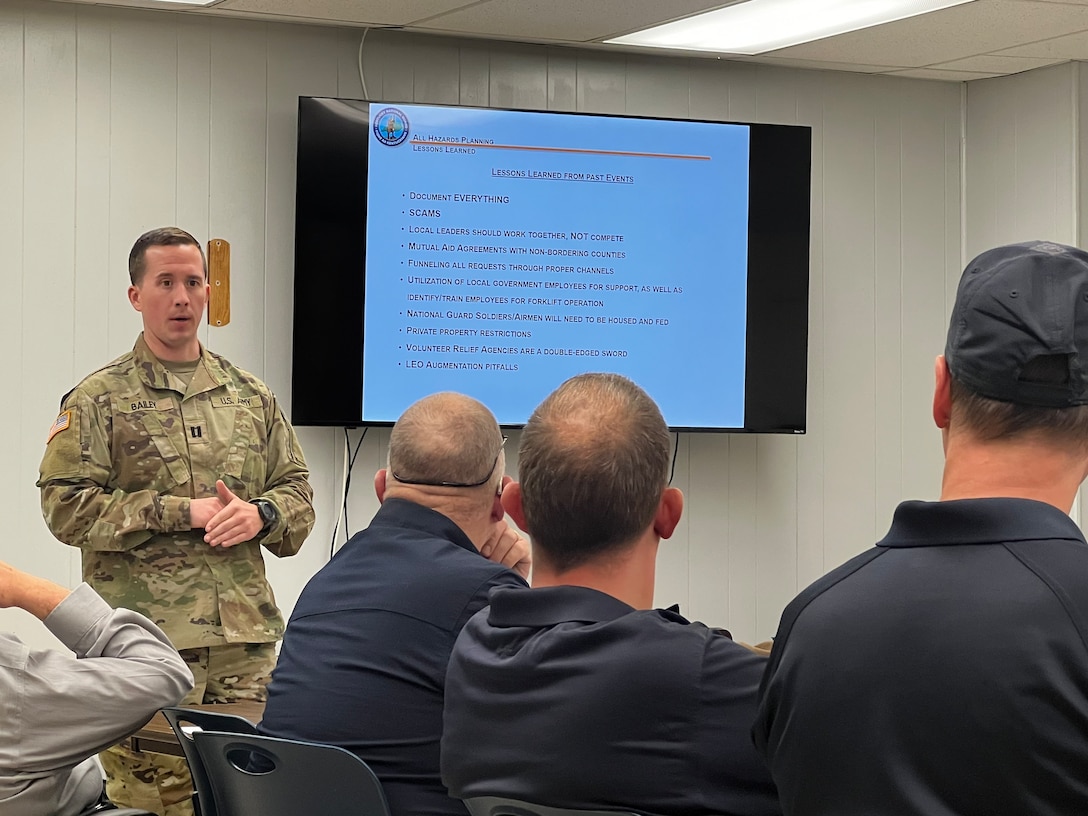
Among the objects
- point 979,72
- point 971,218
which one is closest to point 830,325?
point 971,218

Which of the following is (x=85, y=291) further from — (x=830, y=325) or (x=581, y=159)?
(x=830, y=325)

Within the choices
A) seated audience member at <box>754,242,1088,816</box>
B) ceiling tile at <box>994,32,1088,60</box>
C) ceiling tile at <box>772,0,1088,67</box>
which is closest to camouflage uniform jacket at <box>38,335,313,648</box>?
seated audience member at <box>754,242,1088,816</box>

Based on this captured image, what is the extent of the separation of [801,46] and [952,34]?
531 mm

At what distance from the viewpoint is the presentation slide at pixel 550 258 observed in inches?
188

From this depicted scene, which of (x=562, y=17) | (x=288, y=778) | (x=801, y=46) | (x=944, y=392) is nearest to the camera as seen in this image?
(x=944, y=392)

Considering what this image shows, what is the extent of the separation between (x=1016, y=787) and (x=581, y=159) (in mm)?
3983

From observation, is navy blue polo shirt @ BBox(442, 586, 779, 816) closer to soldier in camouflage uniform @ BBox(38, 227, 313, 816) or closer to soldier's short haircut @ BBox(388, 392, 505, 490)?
soldier's short haircut @ BBox(388, 392, 505, 490)

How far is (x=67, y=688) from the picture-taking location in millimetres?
2041

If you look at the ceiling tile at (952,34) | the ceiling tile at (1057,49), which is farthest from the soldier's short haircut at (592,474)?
the ceiling tile at (1057,49)

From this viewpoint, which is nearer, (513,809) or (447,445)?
(513,809)

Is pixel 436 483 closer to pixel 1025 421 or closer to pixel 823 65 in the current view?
pixel 1025 421

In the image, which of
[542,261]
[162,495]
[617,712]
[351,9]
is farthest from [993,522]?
[542,261]

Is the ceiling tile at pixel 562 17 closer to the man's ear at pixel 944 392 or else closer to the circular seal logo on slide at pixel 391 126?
the circular seal logo on slide at pixel 391 126

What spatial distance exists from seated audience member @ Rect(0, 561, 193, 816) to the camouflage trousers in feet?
3.46
